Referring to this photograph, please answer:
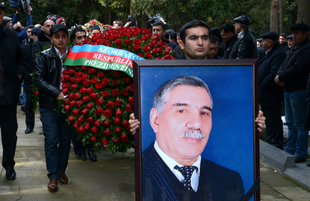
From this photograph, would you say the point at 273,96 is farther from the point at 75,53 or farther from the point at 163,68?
the point at 163,68

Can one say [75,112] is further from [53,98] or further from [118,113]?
[53,98]

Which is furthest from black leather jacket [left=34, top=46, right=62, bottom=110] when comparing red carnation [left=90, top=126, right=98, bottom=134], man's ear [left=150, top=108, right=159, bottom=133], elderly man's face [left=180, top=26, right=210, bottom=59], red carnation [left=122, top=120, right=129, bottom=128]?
man's ear [left=150, top=108, right=159, bottom=133]

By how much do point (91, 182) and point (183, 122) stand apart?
9.22 ft

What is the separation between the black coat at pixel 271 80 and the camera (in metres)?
7.18

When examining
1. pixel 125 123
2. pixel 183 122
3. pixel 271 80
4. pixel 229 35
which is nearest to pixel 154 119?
pixel 183 122

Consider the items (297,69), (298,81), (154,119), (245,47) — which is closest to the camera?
(154,119)

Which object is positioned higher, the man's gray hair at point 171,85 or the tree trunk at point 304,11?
the tree trunk at point 304,11


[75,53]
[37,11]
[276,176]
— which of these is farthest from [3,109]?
[37,11]

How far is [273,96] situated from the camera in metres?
7.19

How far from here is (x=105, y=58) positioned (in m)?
4.41

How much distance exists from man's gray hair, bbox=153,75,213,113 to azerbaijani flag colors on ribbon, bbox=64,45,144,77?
1.24 meters

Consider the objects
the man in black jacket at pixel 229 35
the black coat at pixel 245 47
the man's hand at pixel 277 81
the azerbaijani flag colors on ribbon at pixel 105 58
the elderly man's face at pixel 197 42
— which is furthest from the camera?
the man in black jacket at pixel 229 35

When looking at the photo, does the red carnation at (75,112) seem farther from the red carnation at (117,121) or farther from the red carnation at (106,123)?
the red carnation at (117,121)

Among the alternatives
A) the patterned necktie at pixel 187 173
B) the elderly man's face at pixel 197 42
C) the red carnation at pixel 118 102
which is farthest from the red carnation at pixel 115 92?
the patterned necktie at pixel 187 173
